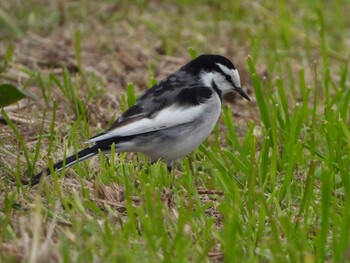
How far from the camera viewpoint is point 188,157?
18.6 ft

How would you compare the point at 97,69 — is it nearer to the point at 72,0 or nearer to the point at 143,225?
the point at 72,0

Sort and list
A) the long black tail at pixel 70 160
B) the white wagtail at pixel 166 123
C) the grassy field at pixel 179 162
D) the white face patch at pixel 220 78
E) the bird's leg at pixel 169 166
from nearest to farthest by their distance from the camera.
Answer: the grassy field at pixel 179 162
the long black tail at pixel 70 160
the white wagtail at pixel 166 123
the bird's leg at pixel 169 166
the white face patch at pixel 220 78

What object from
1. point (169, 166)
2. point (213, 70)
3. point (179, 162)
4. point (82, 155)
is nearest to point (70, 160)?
point (82, 155)

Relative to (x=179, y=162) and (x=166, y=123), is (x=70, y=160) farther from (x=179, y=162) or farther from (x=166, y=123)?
(x=179, y=162)

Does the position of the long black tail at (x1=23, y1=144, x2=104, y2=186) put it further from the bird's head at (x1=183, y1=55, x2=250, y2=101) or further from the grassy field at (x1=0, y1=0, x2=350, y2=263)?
the bird's head at (x1=183, y1=55, x2=250, y2=101)

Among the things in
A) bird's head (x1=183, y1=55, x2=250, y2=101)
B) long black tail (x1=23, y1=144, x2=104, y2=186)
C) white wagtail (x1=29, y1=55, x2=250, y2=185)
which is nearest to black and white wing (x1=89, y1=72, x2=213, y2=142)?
white wagtail (x1=29, y1=55, x2=250, y2=185)

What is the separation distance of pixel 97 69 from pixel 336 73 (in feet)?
7.15

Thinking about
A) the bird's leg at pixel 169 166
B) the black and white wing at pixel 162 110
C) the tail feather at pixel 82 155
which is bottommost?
the bird's leg at pixel 169 166

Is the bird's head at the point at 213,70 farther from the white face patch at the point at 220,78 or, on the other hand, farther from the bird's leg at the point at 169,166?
the bird's leg at the point at 169,166

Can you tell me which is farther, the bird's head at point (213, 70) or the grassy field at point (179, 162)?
the bird's head at point (213, 70)

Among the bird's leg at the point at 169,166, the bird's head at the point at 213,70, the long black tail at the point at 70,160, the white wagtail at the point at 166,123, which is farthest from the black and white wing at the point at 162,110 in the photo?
the bird's leg at the point at 169,166

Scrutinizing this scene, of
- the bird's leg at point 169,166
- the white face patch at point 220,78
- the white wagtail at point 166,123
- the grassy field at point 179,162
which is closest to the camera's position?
the grassy field at point 179,162

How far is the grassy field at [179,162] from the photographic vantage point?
3.80 m

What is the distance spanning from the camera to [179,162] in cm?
580
